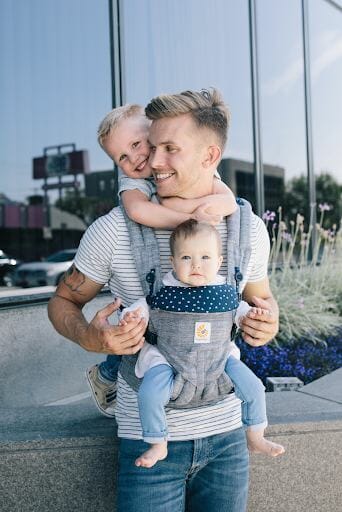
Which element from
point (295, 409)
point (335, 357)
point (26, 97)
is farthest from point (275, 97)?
point (295, 409)

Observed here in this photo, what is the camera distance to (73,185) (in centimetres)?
579

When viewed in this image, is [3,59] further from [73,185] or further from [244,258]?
[244,258]

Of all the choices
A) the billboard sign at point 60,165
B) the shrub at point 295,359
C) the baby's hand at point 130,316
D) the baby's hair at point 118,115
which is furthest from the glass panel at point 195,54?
the baby's hand at point 130,316

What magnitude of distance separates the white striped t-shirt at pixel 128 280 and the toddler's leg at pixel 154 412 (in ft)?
0.31

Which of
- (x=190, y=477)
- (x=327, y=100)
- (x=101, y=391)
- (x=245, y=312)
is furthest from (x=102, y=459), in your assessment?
(x=327, y=100)

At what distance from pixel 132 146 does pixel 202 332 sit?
2.44 feet

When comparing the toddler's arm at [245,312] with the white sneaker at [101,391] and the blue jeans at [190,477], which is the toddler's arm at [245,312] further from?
the white sneaker at [101,391]

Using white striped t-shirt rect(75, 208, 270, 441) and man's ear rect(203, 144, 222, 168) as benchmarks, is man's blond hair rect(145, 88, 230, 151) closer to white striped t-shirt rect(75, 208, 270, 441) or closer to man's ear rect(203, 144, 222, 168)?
man's ear rect(203, 144, 222, 168)

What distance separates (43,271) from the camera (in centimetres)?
527

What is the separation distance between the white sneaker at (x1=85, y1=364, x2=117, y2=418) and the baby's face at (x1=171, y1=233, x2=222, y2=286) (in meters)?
0.73

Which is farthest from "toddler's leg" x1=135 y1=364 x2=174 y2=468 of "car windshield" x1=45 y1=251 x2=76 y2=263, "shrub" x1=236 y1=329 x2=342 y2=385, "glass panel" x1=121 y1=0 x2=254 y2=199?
"glass panel" x1=121 y1=0 x2=254 y2=199

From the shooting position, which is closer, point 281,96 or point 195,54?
point 195,54

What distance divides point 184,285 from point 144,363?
24cm

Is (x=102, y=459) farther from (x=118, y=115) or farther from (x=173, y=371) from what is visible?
(x=118, y=115)
